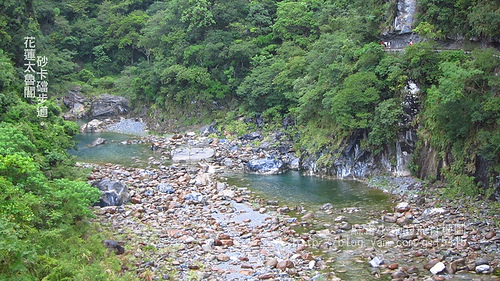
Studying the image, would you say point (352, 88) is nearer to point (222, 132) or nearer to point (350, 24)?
point (350, 24)

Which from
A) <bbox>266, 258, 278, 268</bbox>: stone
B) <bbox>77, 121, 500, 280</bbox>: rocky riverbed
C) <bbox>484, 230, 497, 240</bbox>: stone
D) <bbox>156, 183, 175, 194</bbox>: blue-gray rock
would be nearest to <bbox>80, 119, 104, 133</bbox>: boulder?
<bbox>77, 121, 500, 280</bbox>: rocky riverbed

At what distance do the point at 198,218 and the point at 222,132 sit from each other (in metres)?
18.2

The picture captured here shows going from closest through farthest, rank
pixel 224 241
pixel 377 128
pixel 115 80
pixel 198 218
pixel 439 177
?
pixel 224 241 < pixel 198 218 < pixel 439 177 < pixel 377 128 < pixel 115 80

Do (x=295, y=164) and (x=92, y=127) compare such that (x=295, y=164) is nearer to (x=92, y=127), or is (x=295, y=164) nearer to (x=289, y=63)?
(x=289, y=63)

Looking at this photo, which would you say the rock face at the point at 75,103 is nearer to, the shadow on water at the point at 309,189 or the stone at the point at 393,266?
the shadow on water at the point at 309,189

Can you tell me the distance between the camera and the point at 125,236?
16.5 metres

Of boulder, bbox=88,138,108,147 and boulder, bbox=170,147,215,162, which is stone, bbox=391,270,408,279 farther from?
boulder, bbox=88,138,108,147

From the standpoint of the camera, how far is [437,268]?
13.5m

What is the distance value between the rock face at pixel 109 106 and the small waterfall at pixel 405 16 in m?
27.9

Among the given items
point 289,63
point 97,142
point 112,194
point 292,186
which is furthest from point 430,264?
point 97,142

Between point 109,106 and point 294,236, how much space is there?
32.8 metres

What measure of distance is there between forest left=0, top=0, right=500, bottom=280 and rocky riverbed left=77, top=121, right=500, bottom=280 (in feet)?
6.30

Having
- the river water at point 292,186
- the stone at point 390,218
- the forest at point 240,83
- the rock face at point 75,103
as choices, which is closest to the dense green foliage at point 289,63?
the forest at point 240,83

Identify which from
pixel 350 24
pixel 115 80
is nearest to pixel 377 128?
pixel 350 24
